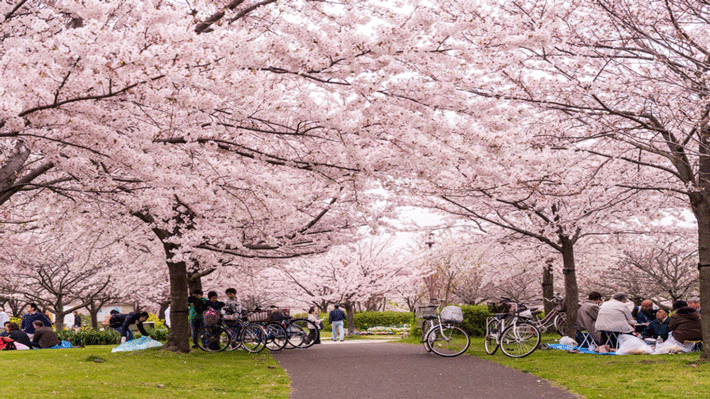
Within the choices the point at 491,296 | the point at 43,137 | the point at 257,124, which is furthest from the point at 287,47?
the point at 491,296

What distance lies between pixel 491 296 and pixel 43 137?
93.1 feet

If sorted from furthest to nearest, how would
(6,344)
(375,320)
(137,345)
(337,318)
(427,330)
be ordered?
(375,320) → (337,318) → (6,344) → (137,345) → (427,330)

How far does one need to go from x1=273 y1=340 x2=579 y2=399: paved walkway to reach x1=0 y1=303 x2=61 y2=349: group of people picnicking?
7.42m

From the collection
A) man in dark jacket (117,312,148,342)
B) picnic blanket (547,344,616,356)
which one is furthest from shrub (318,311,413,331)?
picnic blanket (547,344,616,356)

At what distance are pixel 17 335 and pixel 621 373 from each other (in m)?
13.8

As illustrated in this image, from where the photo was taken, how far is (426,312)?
540 inches

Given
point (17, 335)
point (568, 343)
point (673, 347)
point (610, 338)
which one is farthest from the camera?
point (17, 335)

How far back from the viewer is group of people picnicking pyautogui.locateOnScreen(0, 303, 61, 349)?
51.9 ft

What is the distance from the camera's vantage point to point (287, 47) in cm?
598

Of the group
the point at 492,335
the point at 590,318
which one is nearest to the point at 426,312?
the point at 492,335

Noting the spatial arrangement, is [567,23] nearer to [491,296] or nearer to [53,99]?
[53,99]

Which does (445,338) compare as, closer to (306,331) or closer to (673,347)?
A: (673,347)

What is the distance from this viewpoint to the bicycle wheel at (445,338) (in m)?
12.5

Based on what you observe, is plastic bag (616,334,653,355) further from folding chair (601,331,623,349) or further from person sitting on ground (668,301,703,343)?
person sitting on ground (668,301,703,343)
